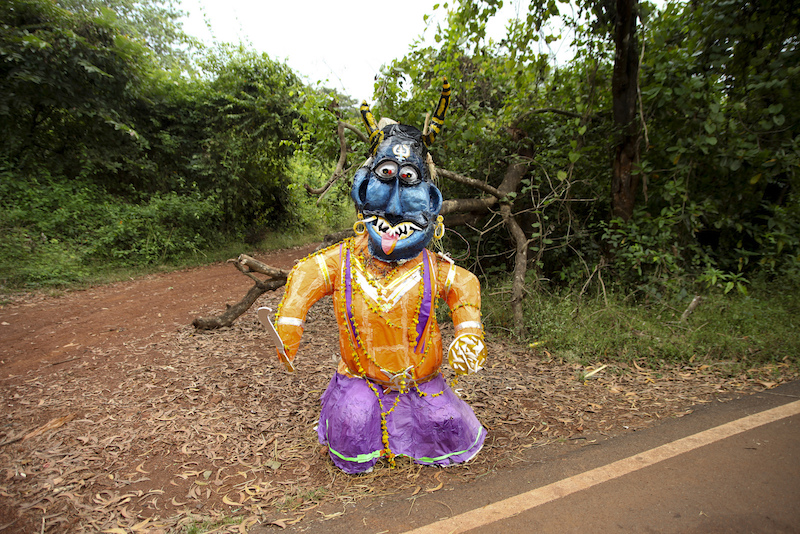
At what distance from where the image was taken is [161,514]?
2.29 metres


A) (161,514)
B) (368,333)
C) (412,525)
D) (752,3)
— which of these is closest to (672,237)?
(752,3)

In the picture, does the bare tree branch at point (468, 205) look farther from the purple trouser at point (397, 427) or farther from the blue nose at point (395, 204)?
the purple trouser at point (397, 427)

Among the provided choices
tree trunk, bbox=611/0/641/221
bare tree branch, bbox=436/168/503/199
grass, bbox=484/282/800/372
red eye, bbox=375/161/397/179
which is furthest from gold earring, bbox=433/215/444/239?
tree trunk, bbox=611/0/641/221

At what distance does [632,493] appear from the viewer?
221 centimetres

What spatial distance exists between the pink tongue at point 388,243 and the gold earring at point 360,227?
178mm

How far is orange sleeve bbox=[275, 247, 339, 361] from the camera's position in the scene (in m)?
2.43

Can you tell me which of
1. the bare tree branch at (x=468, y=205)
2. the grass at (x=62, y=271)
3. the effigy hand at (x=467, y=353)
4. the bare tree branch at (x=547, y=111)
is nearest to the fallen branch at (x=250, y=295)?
the bare tree branch at (x=468, y=205)

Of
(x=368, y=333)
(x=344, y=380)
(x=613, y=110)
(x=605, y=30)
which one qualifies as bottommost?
(x=344, y=380)

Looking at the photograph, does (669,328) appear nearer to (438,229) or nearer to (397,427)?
(438,229)

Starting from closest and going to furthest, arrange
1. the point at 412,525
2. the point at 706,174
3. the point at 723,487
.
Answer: the point at 412,525 → the point at 723,487 → the point at 706,174

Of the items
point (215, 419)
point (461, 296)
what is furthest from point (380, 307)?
point (215, 419)

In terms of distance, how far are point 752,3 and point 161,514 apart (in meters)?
6.23

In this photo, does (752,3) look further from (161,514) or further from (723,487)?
(161,514)

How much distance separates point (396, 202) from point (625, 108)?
3.61m
